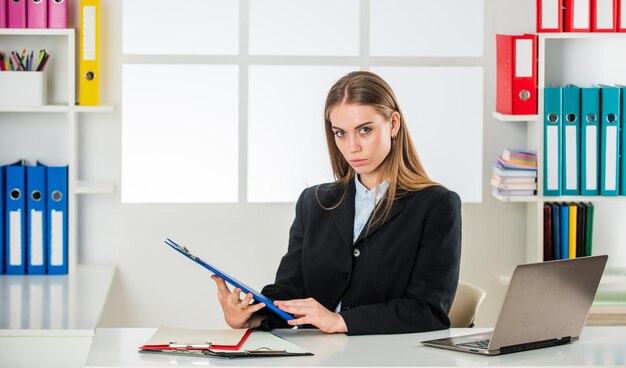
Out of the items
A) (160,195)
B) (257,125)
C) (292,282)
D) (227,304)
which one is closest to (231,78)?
(257,125)

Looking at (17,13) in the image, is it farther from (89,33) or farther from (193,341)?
(193,341)

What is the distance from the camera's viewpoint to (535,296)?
92.1 inches

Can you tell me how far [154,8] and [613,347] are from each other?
2745 millimetres

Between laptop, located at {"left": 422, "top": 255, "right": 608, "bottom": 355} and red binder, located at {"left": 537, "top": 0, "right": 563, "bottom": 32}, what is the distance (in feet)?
6.28

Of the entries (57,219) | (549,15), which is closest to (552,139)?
(549,15)

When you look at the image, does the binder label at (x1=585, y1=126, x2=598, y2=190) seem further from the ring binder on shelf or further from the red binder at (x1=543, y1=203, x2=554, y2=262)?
the ring binder on shelf

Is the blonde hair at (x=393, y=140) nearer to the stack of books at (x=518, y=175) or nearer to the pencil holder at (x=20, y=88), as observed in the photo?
the stack of books at (x=518, y=175)

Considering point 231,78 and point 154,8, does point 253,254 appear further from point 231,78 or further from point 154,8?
point 154,8

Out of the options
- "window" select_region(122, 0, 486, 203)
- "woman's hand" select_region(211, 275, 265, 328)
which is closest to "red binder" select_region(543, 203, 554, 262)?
"window" select_region(122, 0, 486, 203)

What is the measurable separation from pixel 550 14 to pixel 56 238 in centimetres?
225

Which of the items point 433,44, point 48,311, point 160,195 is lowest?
point 48,311

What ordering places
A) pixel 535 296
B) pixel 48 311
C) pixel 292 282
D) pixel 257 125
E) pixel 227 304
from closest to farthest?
pixel 535 296
pixel 227 304
pixel 292 282
pixel 48 311
pixel 257 125

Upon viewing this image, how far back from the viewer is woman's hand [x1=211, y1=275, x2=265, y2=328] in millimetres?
2572

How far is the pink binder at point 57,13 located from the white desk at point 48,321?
1.05 m
